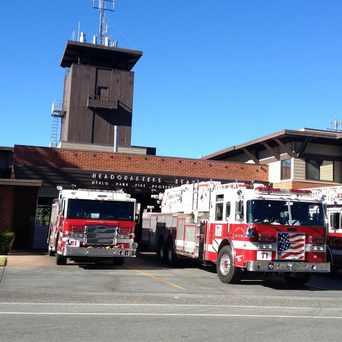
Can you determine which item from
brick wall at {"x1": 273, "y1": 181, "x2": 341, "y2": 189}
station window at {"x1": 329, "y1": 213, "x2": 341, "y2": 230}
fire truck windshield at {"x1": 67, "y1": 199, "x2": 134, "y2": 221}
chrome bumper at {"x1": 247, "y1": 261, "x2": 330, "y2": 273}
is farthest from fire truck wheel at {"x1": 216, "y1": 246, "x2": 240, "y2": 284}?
brick wall at {"x1": 273, "y1": 181, "x2": 341, "y2": 189}

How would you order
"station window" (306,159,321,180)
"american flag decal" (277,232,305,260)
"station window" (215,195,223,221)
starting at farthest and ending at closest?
1. "station window" (306,159,321,180)
2. "station window" (215,195,223,221)
3. "american flag decal" (277,232,305,260)

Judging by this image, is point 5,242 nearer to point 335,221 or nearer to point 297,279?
point 297,279

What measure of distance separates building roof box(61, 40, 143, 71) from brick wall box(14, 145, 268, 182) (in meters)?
34.4

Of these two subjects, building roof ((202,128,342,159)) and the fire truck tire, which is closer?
the fire truck tire

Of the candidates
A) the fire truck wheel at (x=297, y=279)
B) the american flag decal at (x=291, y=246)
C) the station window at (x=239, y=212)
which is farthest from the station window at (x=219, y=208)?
the fire truck wheel at (x=297, y=279)

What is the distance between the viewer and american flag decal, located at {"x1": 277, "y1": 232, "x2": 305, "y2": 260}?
14.9 metres

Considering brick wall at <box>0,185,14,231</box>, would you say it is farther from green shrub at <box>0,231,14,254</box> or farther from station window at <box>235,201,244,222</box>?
station window at <box>235,201,244,222</box>

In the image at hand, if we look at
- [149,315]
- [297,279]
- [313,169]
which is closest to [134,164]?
[313,169]

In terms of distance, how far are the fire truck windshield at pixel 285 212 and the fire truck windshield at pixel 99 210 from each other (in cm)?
530

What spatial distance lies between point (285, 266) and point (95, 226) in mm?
6442

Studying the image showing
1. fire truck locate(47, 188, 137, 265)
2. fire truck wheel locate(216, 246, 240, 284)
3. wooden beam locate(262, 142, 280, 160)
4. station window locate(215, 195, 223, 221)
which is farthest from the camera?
wooden beam locate(262, 142, 280, 160)

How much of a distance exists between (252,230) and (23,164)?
51.1 ft

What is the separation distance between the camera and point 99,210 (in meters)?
18.8

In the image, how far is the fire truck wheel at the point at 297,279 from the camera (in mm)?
16245
